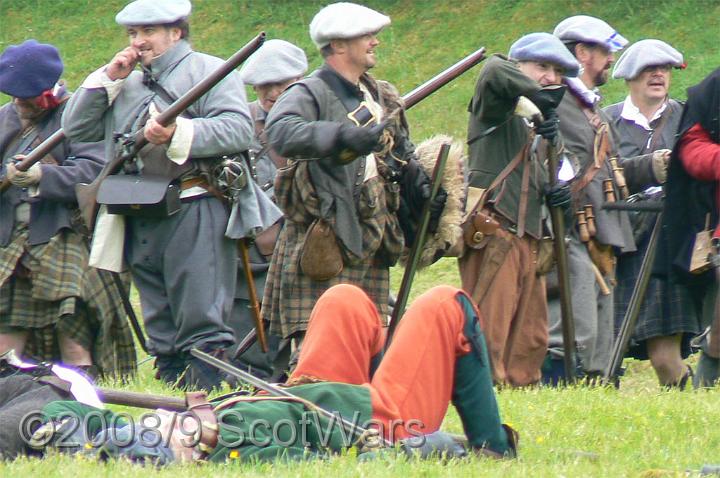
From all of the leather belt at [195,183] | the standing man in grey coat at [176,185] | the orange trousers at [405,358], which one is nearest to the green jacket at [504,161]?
the standing man in grey coat at [176,185]

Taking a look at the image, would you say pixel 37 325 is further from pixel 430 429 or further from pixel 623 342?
pixel 430 429

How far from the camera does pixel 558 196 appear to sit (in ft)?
26.9

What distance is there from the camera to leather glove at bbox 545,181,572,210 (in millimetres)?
8195

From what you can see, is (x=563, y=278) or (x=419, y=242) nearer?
(x=419, y=242)

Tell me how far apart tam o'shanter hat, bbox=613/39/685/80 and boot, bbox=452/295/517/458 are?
457 centimetres

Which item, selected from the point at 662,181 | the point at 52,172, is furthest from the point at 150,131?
the point at 662,181

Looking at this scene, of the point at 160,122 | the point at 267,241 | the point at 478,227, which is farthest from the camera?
the point at 267,241

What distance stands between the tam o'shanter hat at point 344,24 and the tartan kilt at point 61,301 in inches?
85.3

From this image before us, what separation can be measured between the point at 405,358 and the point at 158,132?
8.45 ft

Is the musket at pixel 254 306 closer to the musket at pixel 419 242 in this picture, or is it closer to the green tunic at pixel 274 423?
the musket at pixel 419 242

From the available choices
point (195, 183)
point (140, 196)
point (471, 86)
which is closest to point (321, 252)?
point (195, 183)

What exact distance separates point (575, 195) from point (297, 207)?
74.2 inches

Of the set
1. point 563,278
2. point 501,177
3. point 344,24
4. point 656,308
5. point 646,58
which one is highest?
point 344,24

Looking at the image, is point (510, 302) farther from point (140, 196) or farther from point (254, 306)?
point (140, 196)
